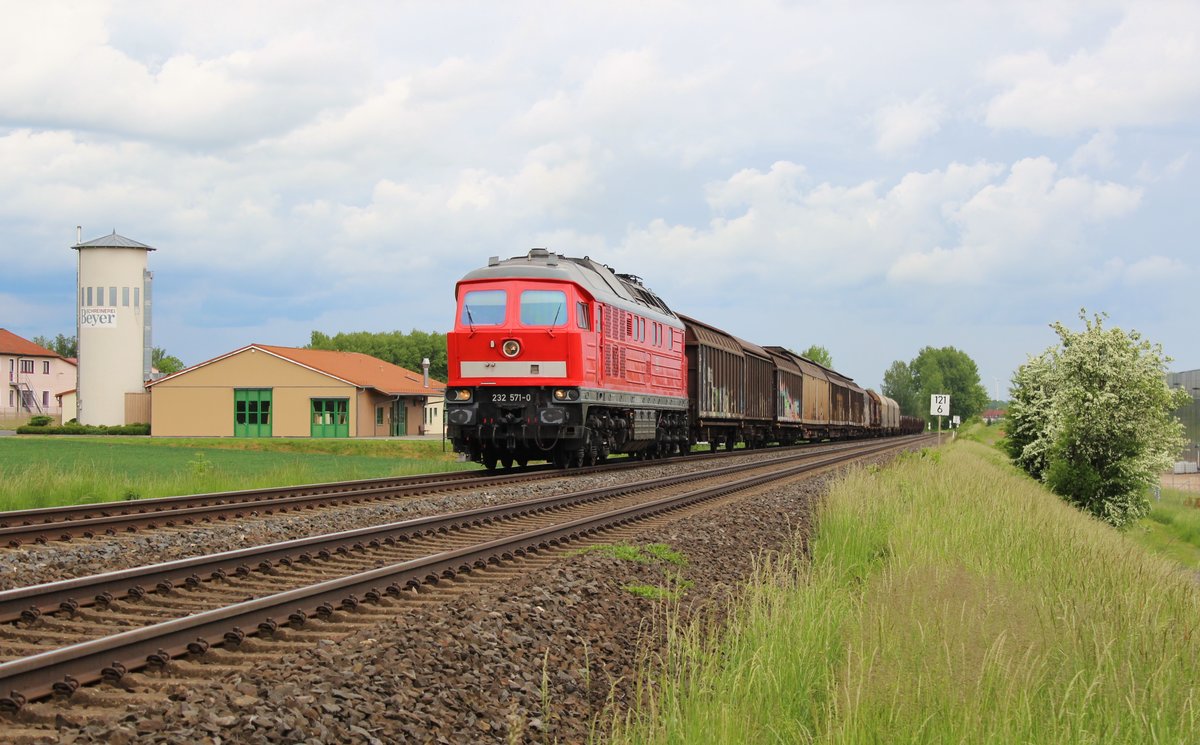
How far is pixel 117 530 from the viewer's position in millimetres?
11492

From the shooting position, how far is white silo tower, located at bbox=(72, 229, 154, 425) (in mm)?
60406

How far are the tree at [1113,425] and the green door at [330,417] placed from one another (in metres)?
37.6

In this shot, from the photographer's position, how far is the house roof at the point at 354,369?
59.4 m

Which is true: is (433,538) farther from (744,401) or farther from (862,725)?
(744,401)

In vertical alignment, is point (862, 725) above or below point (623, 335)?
below

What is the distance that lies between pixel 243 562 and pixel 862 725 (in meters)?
6.39

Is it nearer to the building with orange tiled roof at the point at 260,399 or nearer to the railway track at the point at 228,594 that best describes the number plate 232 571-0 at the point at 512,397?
the railway track at the point at 228,594

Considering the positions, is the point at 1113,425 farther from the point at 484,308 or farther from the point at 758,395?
the point at 484,308

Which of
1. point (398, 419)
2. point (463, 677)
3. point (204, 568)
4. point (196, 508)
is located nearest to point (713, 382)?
point (196, 508)

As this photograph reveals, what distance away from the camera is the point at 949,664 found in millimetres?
4461

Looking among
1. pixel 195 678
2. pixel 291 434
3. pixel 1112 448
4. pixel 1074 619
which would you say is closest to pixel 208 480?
pixel 195 678

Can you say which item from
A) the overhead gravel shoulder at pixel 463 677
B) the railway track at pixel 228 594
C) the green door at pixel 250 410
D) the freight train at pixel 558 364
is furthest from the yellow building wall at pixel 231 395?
the overhead gravel shoulder at pixel 463 677

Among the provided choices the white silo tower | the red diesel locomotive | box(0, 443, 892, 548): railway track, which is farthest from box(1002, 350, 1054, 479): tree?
the white silo tower

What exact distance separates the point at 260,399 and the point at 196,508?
4846 centimetres
